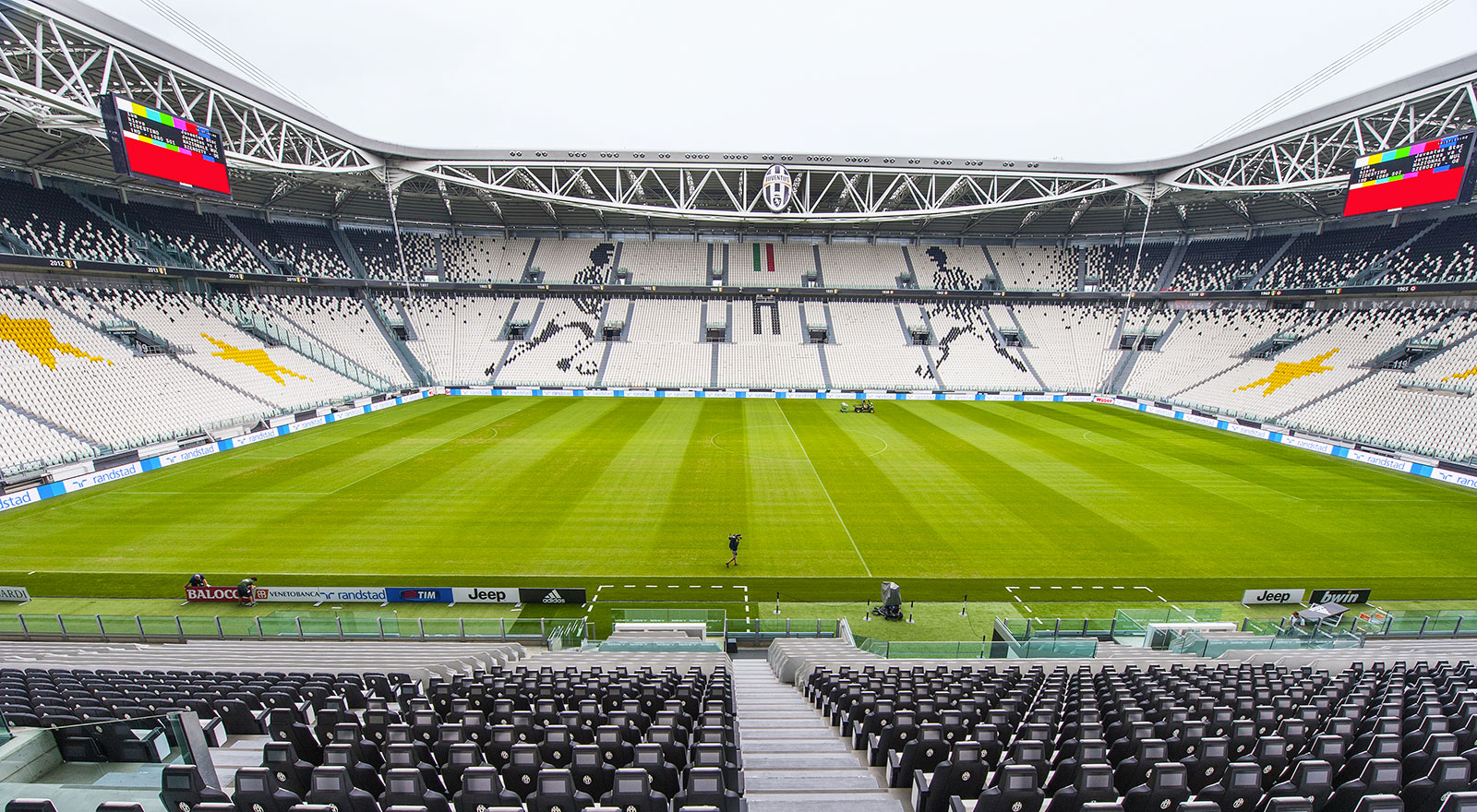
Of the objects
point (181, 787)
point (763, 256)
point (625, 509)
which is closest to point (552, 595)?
point (625, 509)

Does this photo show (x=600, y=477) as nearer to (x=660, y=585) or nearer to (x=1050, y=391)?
(x=660, y=585)

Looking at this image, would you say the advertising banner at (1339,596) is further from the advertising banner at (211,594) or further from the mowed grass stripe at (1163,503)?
the advertising banner at (211,594)

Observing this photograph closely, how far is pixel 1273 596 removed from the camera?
582 inches

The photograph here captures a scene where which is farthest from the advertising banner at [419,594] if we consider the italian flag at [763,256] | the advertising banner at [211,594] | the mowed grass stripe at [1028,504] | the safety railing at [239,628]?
the italian flag at [763,256]

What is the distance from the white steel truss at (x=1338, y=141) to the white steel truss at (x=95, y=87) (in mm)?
54840

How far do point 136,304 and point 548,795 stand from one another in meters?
47.7

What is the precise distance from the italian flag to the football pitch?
96.1ft

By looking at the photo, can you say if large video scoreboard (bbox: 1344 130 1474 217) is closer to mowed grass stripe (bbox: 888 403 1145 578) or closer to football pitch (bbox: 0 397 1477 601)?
football pitch (bbox: 0 397 1477 601)

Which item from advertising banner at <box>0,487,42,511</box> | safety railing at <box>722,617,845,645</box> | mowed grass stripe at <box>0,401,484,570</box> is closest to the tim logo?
safety railing at <box>722,617,845,645</box>

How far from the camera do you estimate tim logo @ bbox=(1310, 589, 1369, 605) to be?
14344mm

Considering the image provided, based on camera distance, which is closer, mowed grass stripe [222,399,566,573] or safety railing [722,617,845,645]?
safety railing [722,617,845,645]

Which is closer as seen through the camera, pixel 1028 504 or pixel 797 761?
pixel 797 761

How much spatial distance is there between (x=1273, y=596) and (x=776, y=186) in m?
35.3

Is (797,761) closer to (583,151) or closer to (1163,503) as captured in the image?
(1163,503)
